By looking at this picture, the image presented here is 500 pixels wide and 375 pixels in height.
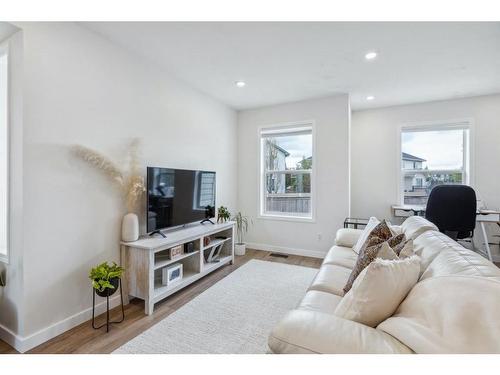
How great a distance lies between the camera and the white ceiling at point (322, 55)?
2.07 meters

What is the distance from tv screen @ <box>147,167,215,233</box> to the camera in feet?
8.12

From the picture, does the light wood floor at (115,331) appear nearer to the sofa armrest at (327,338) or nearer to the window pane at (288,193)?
the sofa armrest at (327,338)

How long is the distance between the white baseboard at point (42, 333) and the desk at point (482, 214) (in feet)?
14.6

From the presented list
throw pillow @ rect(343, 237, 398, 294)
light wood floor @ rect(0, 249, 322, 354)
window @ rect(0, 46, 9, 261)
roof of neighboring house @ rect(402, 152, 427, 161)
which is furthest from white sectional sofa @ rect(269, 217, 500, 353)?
roof of neighboring house @ rect(402, 152, 427, 161)

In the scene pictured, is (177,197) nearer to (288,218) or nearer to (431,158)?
(288,218)

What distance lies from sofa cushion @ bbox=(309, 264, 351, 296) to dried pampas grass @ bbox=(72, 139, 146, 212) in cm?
184

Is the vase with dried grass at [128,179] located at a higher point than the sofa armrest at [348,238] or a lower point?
higher

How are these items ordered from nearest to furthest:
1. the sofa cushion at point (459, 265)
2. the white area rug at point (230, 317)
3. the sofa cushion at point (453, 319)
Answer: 1. the sofa cushion at point (453, 319)
2. the sofa cushion at point (459, 265)
3. the white area rug at point (230, 317)

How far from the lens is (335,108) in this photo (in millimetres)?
3695

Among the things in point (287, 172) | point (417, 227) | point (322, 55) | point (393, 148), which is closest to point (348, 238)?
point (417, 227)

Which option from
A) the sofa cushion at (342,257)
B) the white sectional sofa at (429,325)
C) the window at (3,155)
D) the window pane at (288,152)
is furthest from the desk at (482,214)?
the window at (3,155)

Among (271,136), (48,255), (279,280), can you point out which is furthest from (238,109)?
(48,255)

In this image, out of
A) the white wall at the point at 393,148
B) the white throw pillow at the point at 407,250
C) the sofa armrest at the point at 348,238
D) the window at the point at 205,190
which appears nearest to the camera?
the white throw pillow at the point at 407,250

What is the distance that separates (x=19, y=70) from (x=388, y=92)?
419cm
